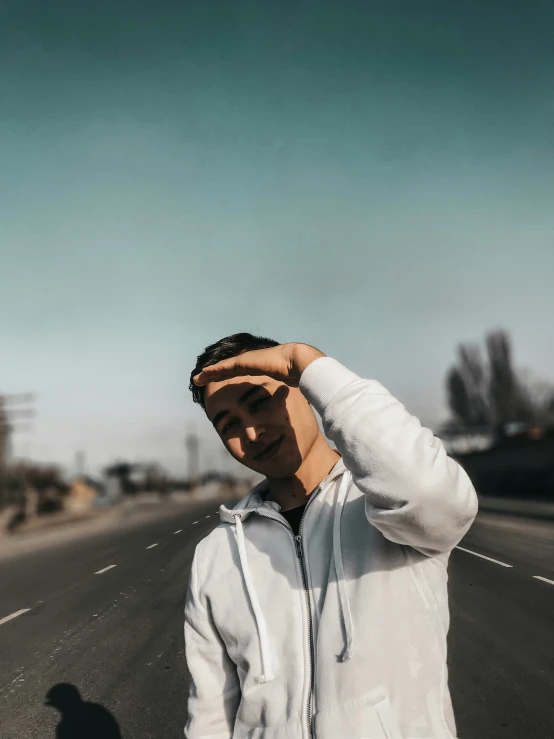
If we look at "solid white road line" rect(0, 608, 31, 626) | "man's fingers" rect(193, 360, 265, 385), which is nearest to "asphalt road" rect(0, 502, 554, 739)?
"solid white road line" rect(0, 608, 31, 626)

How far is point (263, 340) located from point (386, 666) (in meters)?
0.86

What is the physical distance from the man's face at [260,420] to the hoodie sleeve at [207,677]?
1.24ft

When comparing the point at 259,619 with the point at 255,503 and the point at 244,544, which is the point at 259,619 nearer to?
the point at 244,544

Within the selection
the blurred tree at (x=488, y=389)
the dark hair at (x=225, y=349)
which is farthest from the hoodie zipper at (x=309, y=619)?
the blurred tree at (x=488, y=389)

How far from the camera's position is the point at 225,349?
150 centimetres

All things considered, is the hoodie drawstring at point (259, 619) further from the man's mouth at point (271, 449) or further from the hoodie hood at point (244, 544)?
the man's mouth at point (271, 449)

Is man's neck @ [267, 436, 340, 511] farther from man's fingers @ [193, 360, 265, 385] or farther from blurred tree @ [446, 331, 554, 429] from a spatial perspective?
blurred tree @ [446, 331, 554, 429]

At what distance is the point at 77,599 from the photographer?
7.23ft

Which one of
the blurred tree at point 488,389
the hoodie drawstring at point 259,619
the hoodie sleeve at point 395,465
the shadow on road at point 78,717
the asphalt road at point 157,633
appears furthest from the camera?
the blurred tree at point 488,389

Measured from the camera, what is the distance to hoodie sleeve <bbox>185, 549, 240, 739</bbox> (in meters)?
1.40

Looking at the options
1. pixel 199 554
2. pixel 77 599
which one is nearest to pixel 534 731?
pixel 199 554

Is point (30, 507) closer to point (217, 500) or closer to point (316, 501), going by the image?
point (217, 500)

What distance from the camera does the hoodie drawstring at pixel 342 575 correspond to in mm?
1162

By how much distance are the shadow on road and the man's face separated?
3.82 feet
